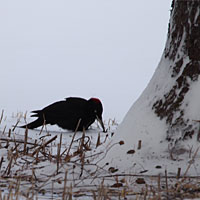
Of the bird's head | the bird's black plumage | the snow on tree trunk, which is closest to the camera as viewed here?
the snow on tree trunk

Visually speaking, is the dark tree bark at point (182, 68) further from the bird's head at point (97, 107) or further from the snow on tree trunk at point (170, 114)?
the bird's head at point (97, 107)

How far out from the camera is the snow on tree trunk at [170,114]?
2578 millimetres

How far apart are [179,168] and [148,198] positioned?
1.73 ft

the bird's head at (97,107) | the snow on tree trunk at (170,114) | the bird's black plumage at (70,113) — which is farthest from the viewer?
the bird's head at (97,107)

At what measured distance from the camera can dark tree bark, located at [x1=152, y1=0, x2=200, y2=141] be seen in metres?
2.67

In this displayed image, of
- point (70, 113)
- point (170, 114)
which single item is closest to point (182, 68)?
point (170, 114)

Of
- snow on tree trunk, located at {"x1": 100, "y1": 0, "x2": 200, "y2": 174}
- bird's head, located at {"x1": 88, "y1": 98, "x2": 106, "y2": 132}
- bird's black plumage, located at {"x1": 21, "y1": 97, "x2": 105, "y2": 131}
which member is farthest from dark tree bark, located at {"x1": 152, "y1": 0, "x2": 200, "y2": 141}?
bird's head, located at {"x1": 88, "y1": 98, "x2": 106, "y2": 132}

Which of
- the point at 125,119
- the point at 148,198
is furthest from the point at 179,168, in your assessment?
the point at 125,119

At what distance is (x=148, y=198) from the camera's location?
1874 millimetres

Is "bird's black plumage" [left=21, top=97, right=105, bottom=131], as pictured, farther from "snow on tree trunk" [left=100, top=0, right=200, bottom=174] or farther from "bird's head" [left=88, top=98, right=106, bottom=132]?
"snow on tree trunk" [left=100, top=0, right=200, bottom=174]

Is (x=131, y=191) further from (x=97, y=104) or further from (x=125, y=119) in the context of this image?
(x=97, y=104)

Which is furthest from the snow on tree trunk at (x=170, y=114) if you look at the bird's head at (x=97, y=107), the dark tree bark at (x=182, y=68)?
the bird's head at (x=97, y=107)

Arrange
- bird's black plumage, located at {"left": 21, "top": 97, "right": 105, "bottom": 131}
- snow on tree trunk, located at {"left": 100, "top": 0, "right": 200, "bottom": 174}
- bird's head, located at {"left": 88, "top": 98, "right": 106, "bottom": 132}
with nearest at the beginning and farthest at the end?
snow on tree trunk, located at {"left": 100, "top": 0, "right": 200, "bottom": 174}, bird's black plumage, located at {"left": 21, "top": 97, "right": 105, "bottom": 131}, bird's head, located at {"left": 88, "top": 98, "right": 106, "bottom": 132}

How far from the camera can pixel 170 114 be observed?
274cm
